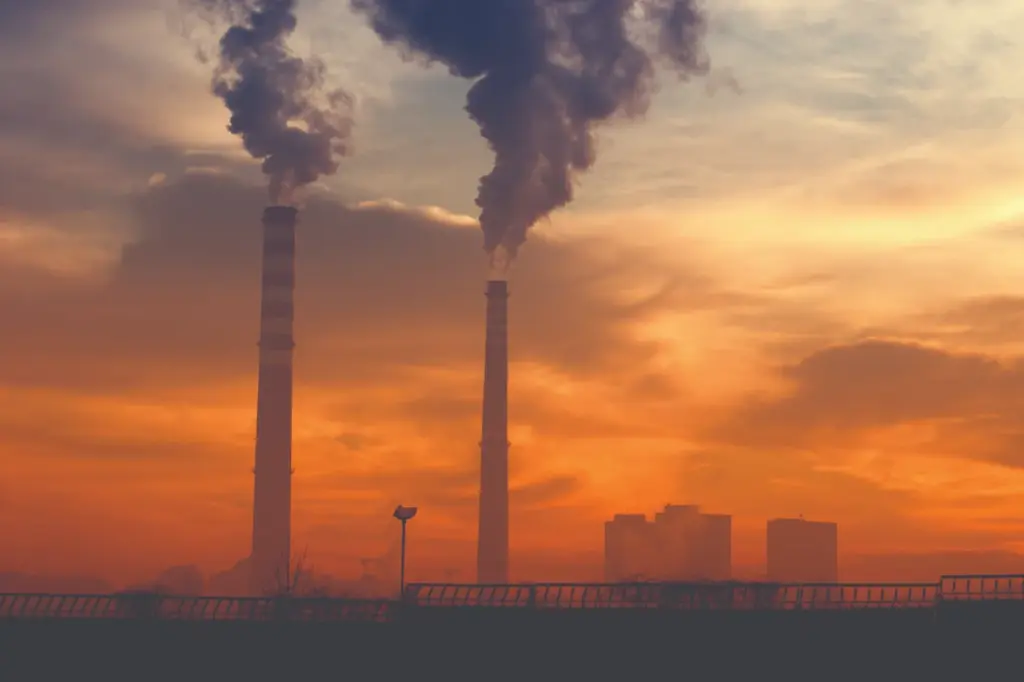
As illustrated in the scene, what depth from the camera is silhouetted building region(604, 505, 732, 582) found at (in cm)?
13562

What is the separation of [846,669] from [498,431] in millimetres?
53246

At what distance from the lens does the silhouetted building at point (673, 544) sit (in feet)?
445

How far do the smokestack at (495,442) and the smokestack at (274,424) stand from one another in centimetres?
1317

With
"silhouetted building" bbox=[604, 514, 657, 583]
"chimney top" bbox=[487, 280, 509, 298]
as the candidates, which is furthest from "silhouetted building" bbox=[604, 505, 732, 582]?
"chimney top" bbox=[487, 280, 509, 298]

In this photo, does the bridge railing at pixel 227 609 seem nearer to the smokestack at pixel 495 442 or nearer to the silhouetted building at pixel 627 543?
the smokestack at pixel 495 442

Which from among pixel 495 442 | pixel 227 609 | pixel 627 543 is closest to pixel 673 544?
pixel 627 543

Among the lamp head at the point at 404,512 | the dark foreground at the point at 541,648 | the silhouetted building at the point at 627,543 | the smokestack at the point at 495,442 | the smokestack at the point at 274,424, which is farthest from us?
the silhouetted building at the point at 627,543

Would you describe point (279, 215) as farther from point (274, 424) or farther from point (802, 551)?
point (802, 551)

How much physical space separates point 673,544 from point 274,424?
59.9 meters

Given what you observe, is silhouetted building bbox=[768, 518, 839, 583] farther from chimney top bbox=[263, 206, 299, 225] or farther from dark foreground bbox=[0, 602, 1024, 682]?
dark foreground bbox=[0, 602, 1024, 682]

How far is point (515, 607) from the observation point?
2004 inches

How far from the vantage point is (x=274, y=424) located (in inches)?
3573

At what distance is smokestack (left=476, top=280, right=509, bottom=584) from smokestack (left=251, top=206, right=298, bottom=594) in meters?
13.2

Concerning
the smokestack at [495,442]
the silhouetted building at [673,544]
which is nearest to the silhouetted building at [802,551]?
the silhouetted building at [673,544]
